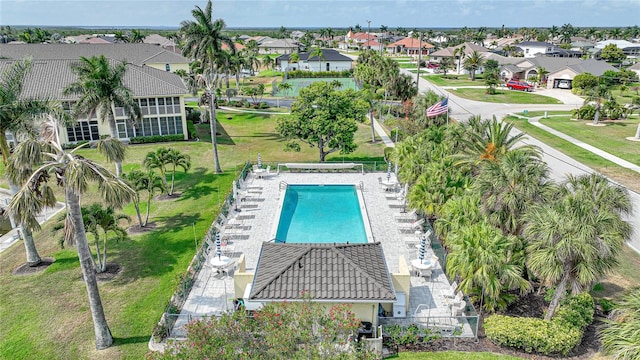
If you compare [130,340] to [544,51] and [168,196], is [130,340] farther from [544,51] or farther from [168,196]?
[544,51]

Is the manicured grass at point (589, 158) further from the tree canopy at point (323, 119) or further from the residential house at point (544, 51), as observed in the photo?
the residential house at point (544, 51)

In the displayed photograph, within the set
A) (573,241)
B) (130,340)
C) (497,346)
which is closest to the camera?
(573,241)

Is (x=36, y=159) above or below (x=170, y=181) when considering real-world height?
above

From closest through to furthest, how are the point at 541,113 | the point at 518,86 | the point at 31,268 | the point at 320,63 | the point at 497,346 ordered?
1. the point at 497,346
2. the point at 31,268
3. the point at 541,113
4. the point at 518,86
5. the point at 320,63

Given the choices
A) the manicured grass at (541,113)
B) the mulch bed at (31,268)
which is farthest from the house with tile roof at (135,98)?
the manicured grass at (541,113)

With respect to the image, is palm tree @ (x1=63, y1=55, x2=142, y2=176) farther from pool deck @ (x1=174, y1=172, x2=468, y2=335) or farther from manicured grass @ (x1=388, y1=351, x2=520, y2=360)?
manicured grass @ (x1=388, y1=351, x2=520, y2=360)

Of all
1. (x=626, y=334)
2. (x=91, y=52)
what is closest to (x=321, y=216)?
(x=626, y=334)

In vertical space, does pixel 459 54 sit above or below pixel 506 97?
above

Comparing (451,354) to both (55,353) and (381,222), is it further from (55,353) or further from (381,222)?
(55,353)

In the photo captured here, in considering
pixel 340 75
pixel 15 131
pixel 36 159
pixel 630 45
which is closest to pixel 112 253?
pixel 15 131
